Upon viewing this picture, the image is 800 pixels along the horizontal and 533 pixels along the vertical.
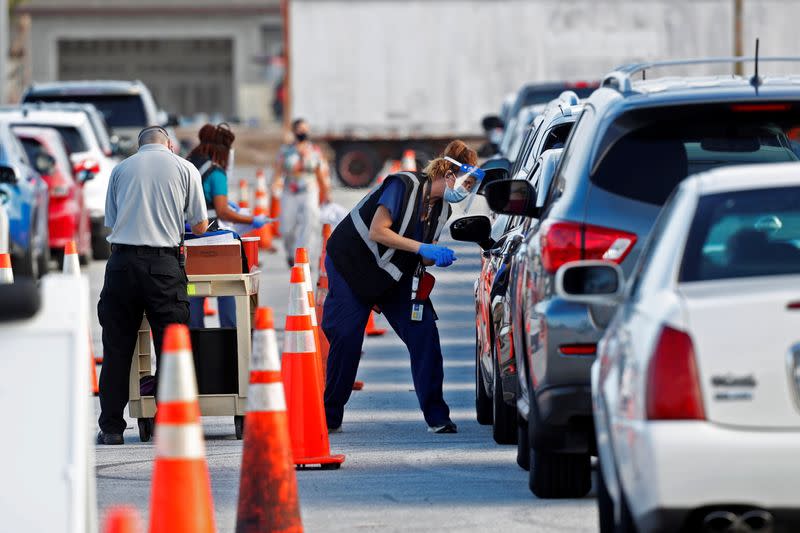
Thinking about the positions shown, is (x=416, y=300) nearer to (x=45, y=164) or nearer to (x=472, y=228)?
(x=472, y=228)

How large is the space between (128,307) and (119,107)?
19.9 m

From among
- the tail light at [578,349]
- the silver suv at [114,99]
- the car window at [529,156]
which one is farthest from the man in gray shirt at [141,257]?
Result: the silver suv at [114,99]

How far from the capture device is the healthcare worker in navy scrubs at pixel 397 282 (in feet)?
37.0

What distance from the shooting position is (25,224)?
1989 centimetres

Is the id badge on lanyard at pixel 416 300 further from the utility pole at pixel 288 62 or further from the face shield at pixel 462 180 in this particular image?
the utility pole at pixel 288 62

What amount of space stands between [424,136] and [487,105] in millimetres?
1573

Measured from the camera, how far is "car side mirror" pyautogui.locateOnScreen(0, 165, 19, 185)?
1950 cm

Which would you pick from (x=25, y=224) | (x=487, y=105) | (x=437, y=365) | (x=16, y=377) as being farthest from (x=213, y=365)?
(x=487, y=105)

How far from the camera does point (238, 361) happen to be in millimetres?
11172

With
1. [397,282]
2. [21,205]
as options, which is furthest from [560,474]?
[21,205]

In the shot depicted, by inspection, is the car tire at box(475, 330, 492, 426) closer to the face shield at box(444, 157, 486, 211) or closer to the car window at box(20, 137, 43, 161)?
the face shield at box(444, 157, 486, 211)

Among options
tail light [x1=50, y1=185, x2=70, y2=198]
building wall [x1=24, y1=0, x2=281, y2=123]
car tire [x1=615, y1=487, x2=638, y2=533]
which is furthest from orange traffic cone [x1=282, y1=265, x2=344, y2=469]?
building wall [x1=24, y1=0, x2=281, y2=123]

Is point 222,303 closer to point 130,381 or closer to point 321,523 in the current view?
point 130,381

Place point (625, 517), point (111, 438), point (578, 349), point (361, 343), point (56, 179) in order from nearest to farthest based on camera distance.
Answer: point (625, 517) → point (578, 349) → point (111, 438) → point (361, 343) → point (56, 179)
